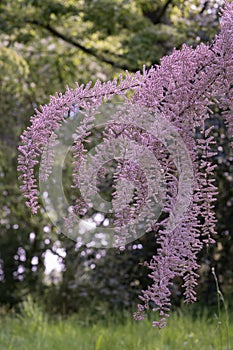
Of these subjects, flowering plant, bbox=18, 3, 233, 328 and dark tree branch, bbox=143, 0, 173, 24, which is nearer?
flowering plant, bbox=18, 3, 233, 328

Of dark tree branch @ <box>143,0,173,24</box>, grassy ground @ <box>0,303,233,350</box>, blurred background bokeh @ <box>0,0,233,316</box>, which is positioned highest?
dark tree branch @ <box>143,0,173,24</box>

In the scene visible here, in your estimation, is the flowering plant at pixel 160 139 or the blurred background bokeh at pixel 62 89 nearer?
the flowering plant at pixel 160 139

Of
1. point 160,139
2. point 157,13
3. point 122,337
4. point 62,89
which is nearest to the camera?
point 160,139

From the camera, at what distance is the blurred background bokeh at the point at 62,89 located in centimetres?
711

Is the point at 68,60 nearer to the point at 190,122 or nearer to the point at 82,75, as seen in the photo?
the point at 82,75

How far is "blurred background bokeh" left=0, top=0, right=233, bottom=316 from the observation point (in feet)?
23.3

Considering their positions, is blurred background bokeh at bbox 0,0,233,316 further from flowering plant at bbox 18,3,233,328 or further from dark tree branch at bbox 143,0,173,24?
flowering plant at bbox 18,3,233,328

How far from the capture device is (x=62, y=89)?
971cm

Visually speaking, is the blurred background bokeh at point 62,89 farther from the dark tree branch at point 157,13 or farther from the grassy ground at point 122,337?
the grassy ground at point 122,337

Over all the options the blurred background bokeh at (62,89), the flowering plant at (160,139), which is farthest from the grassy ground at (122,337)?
the flowering plant at (160,139)

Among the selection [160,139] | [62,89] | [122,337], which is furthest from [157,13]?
[160,139]

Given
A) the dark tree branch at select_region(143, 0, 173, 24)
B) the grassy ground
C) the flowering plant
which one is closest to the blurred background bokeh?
the dark tree branch at select_region(143, 0, 173, 24)

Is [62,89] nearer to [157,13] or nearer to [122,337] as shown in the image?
[157,13]

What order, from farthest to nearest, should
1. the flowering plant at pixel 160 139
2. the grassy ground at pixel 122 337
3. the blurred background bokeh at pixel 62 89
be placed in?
the blurred background bokeh at pixel 62 89
the grassy ground at pixel 122 337
the flowering plant at pixel 160 139
